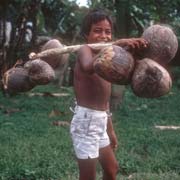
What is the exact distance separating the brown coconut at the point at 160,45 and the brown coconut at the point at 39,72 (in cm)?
74

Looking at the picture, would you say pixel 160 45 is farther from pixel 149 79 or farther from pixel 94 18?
pixel 94 18

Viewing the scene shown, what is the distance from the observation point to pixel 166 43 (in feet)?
8.78

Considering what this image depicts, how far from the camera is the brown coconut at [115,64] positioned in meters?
2.51

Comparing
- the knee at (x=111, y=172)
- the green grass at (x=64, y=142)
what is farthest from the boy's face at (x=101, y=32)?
the green grass at (x=64, y=142)

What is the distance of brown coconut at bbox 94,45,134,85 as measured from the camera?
2508 mm

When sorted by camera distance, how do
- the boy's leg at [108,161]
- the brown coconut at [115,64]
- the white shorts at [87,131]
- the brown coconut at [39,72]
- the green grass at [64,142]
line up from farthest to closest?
the green grass at [64,142], the boy's leg at [108,161], the white shorts at [87,131], the brown coconut at [39,72], the brown coconut at [115,64]

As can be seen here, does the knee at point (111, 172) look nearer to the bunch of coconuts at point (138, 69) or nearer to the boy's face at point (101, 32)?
the boy's face at point (101, 32)

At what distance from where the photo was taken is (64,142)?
6008 mm

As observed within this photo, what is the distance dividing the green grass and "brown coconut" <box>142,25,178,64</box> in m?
2.06

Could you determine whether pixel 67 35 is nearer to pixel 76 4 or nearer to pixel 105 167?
pixel 76 4

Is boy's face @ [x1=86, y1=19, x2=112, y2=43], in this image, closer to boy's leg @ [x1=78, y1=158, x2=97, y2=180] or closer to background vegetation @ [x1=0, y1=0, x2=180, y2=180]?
background vegetation @ [x1=0, y1=0, x2=180, y2=180]

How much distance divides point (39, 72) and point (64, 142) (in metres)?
2.88

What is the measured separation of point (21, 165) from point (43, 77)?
1865 millimetres

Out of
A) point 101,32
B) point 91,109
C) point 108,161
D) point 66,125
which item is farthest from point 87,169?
point 66,125
